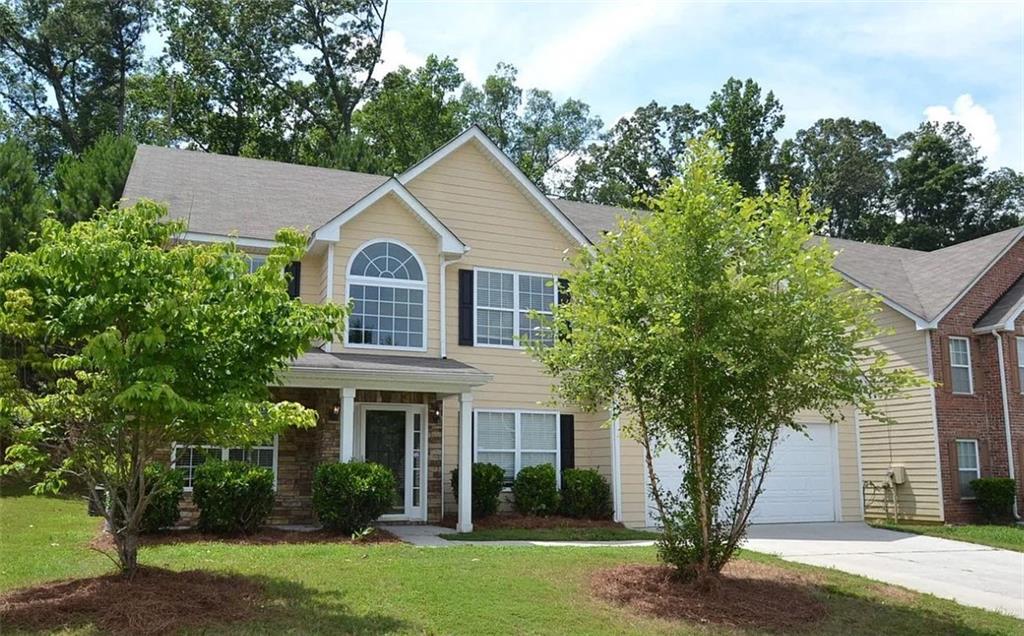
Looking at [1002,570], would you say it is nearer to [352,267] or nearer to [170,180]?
[352,267]

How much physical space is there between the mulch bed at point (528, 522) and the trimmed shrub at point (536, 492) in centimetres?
17

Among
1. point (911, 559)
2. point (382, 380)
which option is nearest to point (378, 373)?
point (382, 380)

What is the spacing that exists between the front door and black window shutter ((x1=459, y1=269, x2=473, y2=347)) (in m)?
1.69

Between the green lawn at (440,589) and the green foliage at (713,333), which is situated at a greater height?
the green foliage at (713,333)

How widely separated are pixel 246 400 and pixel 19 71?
33648 millimetres

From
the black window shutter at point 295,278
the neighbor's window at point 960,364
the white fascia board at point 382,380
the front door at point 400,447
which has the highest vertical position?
the black window shutter at point 295,278

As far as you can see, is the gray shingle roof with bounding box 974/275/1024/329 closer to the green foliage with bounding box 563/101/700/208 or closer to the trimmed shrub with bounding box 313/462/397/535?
the trimmed shrub with bounding box 313/462/397/535

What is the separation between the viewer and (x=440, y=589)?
9039mm

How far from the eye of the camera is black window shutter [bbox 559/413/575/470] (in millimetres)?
17266

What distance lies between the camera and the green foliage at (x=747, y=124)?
119ft

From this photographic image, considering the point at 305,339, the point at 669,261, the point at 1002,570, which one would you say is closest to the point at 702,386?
the point at 669,261

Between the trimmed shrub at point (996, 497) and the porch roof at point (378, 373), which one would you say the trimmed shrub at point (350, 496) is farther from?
the trimmed shrub at point (996, 497)

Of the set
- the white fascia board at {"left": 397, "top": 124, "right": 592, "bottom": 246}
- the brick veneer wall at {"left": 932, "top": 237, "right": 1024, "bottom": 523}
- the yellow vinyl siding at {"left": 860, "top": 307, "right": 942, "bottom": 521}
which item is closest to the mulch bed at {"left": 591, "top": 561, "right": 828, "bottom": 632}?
the white fascia board at {"left": 397, "top": 124, "right": 592, "bottom": 246}

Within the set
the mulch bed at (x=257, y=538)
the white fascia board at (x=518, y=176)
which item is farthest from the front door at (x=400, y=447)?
the white fascia board at (x=518, y=176)
